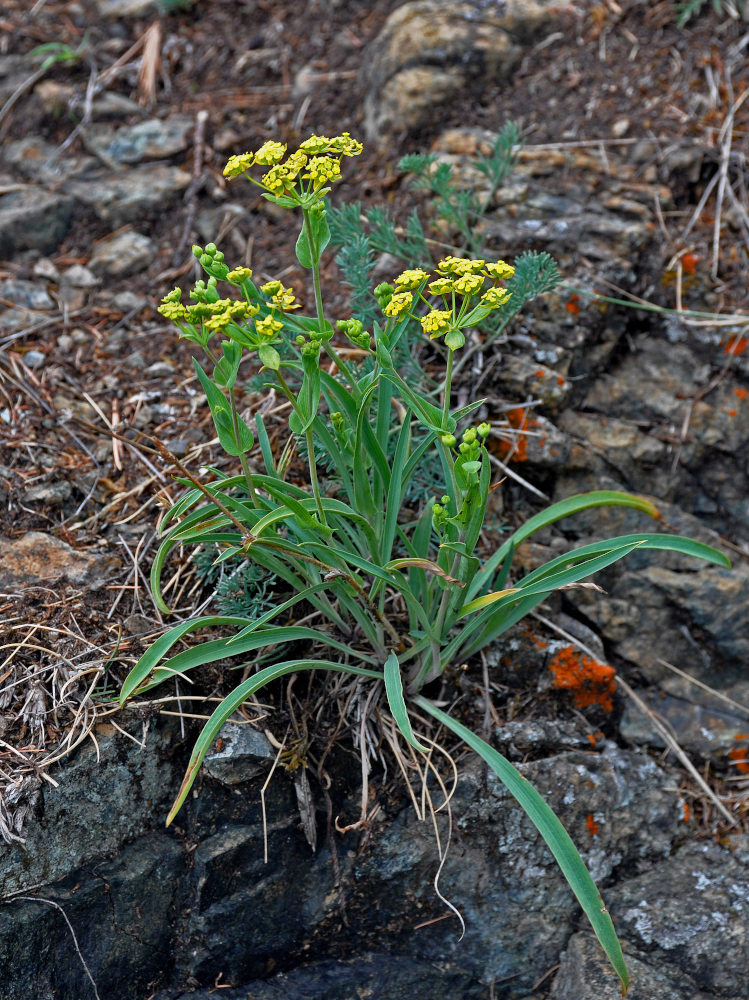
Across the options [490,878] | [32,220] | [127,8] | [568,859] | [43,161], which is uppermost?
[127,8]

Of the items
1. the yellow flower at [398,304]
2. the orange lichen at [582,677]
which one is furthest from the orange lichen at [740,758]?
the yellow flower at [398,304]

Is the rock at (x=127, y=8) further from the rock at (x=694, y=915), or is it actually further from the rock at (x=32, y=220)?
the rock at (x=694, y=915)

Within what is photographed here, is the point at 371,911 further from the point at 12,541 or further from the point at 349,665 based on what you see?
the point at 12,541

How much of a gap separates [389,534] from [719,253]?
5.99 ft

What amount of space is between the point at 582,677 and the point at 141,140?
9.10 ft

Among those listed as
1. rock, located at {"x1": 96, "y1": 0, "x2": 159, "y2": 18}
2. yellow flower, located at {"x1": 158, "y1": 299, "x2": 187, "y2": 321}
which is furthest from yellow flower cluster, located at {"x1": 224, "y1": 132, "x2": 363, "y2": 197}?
rock, located at {"x1": 96, "y1": 0, "x2": 159, "y2": 18}

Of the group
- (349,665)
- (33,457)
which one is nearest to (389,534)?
(349,665)

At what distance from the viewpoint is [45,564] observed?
2127 mm

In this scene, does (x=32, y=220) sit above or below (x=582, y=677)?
above

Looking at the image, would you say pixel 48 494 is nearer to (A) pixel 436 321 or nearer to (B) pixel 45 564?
(B) pixel 45 564

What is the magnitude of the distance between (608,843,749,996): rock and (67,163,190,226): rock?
2895 millimetres

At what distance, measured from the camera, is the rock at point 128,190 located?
10.4ft

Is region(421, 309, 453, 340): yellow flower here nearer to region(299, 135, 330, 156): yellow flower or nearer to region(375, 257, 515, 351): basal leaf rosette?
region(375, 257, 515, 351): basal leaf rosette

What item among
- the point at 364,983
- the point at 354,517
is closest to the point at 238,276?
the point at 354,517
